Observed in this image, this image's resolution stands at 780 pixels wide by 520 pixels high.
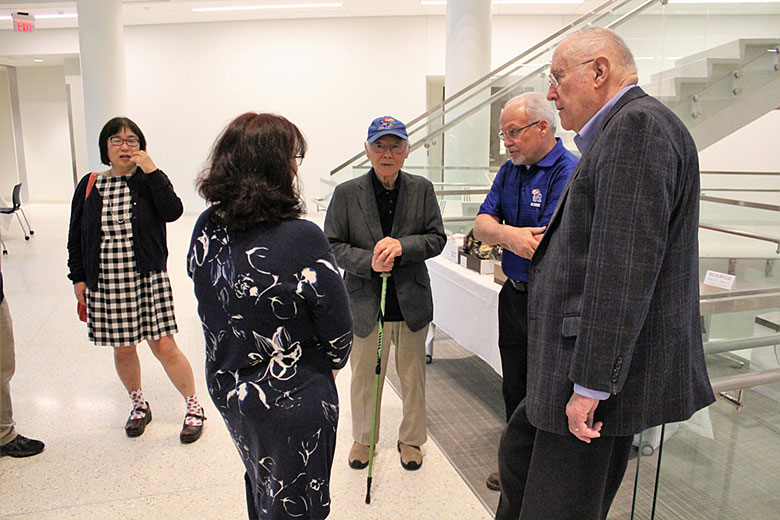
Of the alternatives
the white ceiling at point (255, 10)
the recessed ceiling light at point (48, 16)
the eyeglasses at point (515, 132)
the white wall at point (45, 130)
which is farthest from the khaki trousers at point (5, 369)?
the white wall at point (45, 130)

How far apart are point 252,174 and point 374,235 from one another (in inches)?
43.5

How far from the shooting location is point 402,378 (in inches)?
109

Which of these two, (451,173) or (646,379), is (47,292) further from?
(646,379)

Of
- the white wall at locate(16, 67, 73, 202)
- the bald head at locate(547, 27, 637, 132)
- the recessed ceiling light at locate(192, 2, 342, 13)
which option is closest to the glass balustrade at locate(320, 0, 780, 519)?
the bald head at locate(547, 27, 637, 132)

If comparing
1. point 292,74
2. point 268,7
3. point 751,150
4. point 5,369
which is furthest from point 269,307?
point 751,150

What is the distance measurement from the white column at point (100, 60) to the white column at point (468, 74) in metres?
4.87

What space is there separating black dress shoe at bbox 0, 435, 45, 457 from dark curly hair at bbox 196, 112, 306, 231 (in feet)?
7.36

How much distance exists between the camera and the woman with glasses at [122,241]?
2.77 metres

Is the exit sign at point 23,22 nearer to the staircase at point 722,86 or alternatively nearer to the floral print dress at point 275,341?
the staircase at point 722,86

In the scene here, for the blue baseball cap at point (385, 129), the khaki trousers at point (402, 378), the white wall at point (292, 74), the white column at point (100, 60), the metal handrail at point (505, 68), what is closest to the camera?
the blue baseball cap at point (385, 129)

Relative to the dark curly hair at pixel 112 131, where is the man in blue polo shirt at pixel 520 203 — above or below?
below

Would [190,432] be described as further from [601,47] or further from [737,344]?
[601,47]

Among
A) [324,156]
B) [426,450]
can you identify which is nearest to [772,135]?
[324,156]

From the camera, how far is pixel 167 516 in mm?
2402
